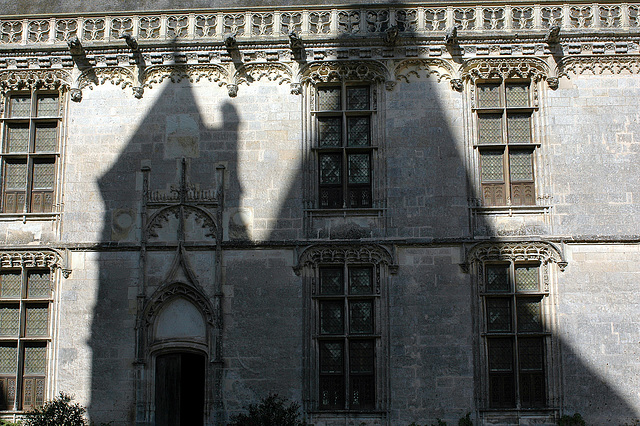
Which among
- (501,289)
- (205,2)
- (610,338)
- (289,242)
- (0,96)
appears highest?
(205,2)

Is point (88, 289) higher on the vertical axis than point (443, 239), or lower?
lower

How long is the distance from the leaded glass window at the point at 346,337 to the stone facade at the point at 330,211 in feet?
0.12

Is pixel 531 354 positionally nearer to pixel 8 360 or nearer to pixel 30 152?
pixel 8 360

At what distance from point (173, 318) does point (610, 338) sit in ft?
23.4

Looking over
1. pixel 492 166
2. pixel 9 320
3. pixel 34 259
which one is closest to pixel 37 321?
pixel 9 320

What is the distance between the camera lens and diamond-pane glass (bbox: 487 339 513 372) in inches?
447

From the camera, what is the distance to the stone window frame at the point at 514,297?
11148 millimetres

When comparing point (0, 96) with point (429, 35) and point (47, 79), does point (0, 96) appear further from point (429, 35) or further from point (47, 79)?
point (429, 35)

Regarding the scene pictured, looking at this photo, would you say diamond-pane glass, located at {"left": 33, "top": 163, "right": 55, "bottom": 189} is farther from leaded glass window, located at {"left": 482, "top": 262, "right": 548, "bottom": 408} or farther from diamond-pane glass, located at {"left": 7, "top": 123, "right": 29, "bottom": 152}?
leaded glass window, located at {"left": 482, "top": 262, "right": 548, "bottom": 408}

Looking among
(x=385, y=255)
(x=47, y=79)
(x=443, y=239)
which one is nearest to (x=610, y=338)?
(x=443, y=239)

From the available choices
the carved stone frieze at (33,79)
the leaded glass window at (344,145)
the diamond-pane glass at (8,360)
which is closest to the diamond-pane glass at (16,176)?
the carved stone frieze at (33,79)

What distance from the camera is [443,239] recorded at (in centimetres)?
1162

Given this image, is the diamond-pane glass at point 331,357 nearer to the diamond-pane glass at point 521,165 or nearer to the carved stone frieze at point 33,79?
the diamond-pane glass at point 521,165

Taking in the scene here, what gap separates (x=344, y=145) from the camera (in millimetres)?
12109
